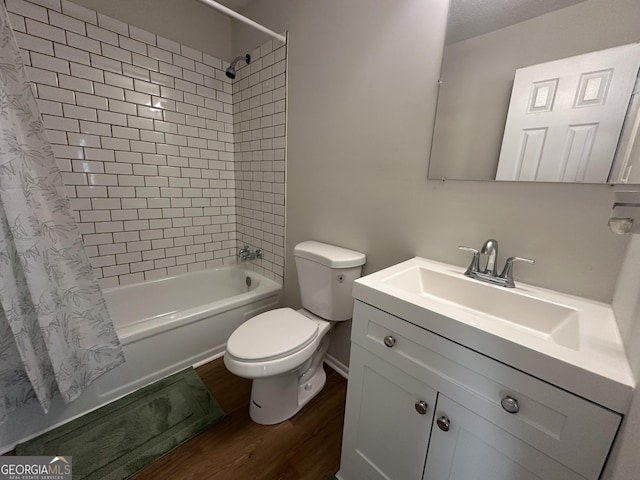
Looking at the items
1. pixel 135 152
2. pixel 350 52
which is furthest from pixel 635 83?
pixel 135 152

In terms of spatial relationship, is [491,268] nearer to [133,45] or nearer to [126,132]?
[126,132]

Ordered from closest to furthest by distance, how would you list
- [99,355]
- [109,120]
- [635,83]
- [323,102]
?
1. [635,83]
2. [99,355]
3. [323,102]
4. [109,120]

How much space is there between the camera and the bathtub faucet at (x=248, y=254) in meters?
2.16

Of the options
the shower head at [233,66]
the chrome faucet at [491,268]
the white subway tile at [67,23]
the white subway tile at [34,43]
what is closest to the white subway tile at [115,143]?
the white subway tile at [34,43]

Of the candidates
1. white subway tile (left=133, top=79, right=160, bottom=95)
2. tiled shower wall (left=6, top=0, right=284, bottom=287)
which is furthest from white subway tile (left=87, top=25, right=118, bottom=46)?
white subway tile (left=133, top=79, right=160, bottom=95)

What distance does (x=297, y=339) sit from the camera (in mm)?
1209

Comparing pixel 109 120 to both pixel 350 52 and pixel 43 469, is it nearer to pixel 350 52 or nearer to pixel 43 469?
pixel 350 52

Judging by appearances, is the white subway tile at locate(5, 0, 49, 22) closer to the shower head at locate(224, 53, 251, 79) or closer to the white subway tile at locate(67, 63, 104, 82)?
the white subway tile at locate(67, 63, 104, 82)

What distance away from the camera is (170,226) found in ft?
6.57

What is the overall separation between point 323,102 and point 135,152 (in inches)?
53.8

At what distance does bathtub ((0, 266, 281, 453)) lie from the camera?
1.23 m

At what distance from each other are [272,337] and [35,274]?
959 millimetres

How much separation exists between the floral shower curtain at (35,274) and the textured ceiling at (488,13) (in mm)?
1668

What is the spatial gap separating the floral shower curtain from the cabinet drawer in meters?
1.29
